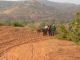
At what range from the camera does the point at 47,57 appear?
14625 mm

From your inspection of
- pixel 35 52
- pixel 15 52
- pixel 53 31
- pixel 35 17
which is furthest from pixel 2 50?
pixel 35 17

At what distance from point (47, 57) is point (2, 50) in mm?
4099

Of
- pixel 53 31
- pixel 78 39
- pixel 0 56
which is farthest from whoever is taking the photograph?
pixel 53 31

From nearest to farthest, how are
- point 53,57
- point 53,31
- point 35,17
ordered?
1. point 53,57
2. point 53,31
3. point 35,17

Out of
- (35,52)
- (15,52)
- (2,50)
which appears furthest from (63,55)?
(2,50)

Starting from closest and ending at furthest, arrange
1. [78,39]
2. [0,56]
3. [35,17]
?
[0,56]
[78,39]
[35,17]

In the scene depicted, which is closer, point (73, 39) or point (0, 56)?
point (0, 56)

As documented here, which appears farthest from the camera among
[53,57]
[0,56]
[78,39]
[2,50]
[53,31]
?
[53,31]

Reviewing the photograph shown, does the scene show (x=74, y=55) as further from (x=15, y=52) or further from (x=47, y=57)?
(x=15, y=52)

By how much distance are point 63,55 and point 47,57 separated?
907mm

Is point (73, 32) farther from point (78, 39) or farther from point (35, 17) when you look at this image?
point (35, 17)

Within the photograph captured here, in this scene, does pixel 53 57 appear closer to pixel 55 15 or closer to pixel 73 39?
pixel 73 39

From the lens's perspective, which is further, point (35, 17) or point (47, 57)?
point (35, 17)

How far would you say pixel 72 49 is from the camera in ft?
55.3
